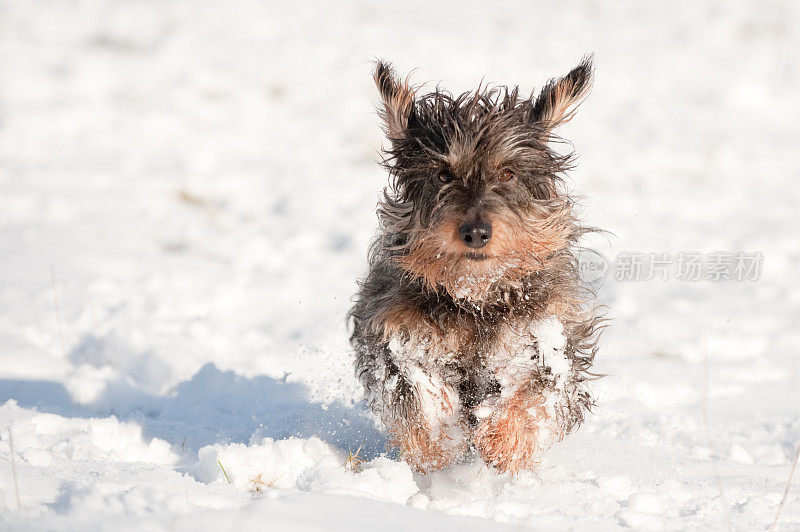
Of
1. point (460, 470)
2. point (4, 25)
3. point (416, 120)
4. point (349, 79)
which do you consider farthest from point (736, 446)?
point (4, 25)

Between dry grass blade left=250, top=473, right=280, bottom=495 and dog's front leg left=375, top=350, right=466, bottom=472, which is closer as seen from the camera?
dry grass blade left=250, top=473, right=280, bottom=495

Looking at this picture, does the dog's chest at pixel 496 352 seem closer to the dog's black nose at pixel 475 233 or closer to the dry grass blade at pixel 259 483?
the dog's black nose at pixel 475 233

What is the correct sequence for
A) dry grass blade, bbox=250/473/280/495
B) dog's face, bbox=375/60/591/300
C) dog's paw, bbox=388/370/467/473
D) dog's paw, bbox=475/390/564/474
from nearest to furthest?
dry grass blade, bbox=250/473/280/495, dog's face, bbox=375/60/591/300, dog's paw, bbox=475/390/564/474, dog's paw, bbox=388/370/467/473

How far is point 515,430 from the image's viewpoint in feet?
9.72

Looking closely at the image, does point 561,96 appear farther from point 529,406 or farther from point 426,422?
point 426,422

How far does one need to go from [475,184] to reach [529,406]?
1.03 metres

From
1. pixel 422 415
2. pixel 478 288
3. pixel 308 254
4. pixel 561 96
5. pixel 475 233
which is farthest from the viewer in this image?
pixel 308 254

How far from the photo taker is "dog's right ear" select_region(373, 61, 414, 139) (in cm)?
317

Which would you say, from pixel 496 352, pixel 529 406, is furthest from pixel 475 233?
pixel 529 406

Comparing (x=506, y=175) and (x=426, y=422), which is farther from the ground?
(x=506, y=175)

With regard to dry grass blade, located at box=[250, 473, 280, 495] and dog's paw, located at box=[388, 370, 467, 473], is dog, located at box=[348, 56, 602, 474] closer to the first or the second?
dog's paw, located at box=[388, 370, 467, 473]

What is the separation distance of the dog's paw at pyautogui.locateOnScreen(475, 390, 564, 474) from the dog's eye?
38.1 inches

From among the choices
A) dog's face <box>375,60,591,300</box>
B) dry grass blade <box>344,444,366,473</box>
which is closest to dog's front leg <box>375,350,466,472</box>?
dry grass blade <box>344,444,366,473</box>

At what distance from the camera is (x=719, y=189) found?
8.07 m
